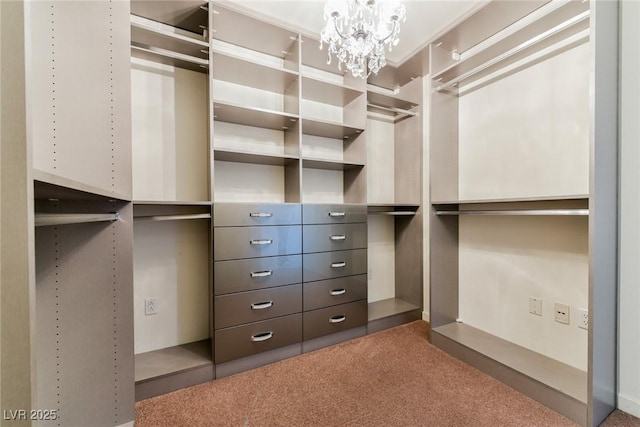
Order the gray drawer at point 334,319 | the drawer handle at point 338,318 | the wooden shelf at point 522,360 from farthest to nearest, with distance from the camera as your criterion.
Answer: the drawer handle at point 338,318
the gray drawer at point 334,319
the wooden shelf at point 522,360

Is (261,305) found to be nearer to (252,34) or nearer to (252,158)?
(252,158)

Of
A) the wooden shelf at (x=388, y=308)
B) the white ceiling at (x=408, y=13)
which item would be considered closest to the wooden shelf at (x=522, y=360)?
the wooden shelf at (x=388, y=308)

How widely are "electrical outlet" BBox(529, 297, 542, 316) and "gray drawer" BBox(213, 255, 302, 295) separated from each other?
1636 mm

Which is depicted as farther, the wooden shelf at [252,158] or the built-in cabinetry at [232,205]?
the wooden shelf at [252,158]

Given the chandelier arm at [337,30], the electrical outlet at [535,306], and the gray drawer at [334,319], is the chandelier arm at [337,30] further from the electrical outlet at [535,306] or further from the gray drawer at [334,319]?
the electrical outlet at [535,306]

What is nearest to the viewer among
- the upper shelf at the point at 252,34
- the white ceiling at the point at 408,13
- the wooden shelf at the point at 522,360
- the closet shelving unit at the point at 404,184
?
the wooden shelf at the point at 522,360

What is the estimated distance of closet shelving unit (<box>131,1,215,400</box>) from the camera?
1.75 metres

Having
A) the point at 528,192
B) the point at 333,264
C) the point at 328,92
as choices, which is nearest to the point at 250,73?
the point at 328,92

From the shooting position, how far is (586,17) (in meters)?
1.48

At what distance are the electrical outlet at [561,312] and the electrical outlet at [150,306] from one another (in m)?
2.71

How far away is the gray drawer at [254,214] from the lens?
1.77 metres

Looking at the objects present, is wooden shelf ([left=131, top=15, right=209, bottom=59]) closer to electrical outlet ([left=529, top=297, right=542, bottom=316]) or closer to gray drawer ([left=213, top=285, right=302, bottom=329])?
gray drawer ([left=213, top=285, right=302, bottom=329])

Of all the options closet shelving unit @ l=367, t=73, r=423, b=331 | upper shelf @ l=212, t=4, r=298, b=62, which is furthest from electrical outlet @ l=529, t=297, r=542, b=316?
upper shelf @ l=212, t=4, r=298, b=62

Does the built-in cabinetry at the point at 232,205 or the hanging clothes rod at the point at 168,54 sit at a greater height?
the hanging clothes rod at the point at 168,54
